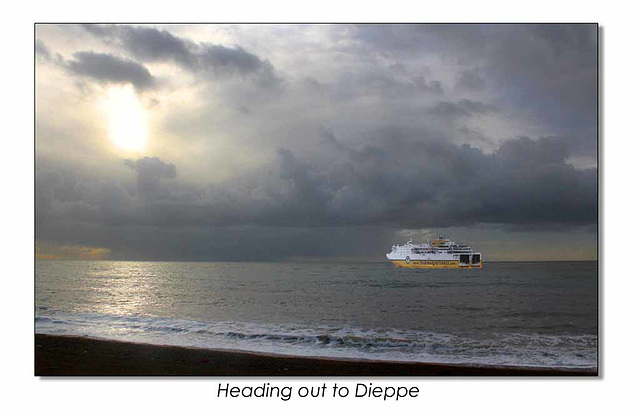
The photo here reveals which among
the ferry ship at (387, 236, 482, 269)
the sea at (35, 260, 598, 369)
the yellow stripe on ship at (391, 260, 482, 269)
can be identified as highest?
the ferry ship at (387, 236, 482, 269)

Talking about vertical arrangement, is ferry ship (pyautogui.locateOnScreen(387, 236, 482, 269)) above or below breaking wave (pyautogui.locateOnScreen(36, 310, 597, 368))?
above

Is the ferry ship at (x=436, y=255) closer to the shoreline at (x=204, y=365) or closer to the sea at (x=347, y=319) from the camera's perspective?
the sea at (x=347, y=319)

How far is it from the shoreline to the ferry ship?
6.87 feet

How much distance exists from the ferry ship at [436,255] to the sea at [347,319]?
0.30m

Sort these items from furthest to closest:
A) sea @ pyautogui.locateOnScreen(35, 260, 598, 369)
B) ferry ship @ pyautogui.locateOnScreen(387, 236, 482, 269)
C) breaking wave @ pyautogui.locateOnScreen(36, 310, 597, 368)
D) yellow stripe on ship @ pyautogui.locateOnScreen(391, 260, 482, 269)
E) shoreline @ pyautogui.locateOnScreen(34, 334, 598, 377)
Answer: yellow stripe on ship @ pyautogui.locateOnScreen(391, 260, 482, 269)
ferry ship @ pyautogui.locateOnScreen(387, 236, 482, 269)
sea @ pyautogui.locateOnScreen(35, 260, 598, 369)
breaking wave @ pyautogui.locateOnScreen(36, 310, 597, 368)
shoreline @ pyautogui.locateOnScreen(34, 334, 598, 377)

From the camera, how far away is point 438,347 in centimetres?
554

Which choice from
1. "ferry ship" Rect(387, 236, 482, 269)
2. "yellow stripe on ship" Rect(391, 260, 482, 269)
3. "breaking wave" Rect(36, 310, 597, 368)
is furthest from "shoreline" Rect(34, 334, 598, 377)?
"yellow stripe on ship" Rect(391, 260, 482, 269)

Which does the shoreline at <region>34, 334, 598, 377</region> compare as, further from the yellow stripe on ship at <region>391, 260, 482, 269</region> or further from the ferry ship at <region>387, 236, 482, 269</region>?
→ the yellow stripe on ship at <region>391, 260, 482, 269</region>

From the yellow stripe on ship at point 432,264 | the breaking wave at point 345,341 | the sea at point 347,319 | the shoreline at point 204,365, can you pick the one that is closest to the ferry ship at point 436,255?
the yellow stripe on ship at point 432,264

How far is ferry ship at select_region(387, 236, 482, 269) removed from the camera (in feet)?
21.8

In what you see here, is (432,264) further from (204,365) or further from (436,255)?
(204,365)

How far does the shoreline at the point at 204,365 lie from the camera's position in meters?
4.49
